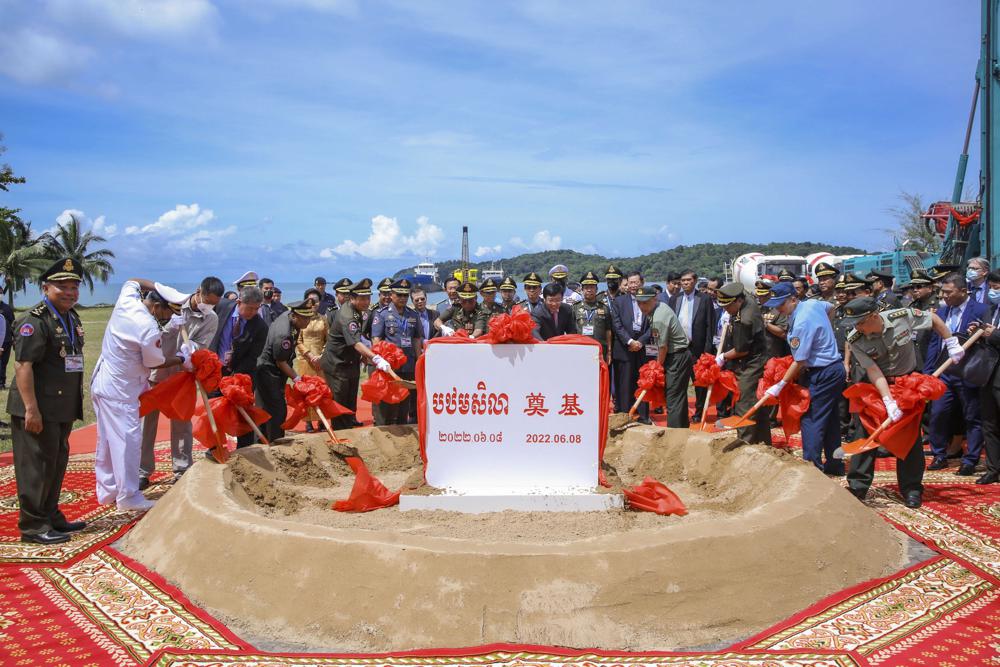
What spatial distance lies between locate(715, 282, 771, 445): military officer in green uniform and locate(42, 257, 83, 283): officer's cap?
16.6 feet

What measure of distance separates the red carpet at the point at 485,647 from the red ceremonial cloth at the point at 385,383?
7.44ft

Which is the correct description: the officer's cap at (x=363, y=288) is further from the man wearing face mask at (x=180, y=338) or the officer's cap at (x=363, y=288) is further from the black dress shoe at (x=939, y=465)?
the black dress shoe at (x=939, y=465)

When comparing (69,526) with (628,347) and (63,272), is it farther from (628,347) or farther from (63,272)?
(628,347)

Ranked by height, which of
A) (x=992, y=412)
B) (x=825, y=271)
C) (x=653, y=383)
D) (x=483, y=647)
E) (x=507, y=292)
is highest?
(x=825, y=271)

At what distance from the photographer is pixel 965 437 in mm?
7098

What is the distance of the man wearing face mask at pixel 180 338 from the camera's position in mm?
5875

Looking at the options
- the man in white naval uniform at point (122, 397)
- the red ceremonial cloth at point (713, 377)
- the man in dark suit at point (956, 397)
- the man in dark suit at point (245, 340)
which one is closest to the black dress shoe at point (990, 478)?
the man in dark suit at point (956, 397)

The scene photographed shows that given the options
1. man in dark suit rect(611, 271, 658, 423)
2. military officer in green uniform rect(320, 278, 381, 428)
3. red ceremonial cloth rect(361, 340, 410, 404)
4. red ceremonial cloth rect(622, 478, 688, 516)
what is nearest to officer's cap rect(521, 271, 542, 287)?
man in dark suit rect(611, 271, 658, 423)

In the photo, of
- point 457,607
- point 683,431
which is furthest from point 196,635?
point 683,431

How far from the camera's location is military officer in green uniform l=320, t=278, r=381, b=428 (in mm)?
6887

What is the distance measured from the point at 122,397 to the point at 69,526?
Result: 0.92 meters

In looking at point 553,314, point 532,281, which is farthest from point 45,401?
point 532,281

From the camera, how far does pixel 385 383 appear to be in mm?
6488

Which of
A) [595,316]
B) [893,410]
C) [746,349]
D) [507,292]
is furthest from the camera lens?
[507,292]
